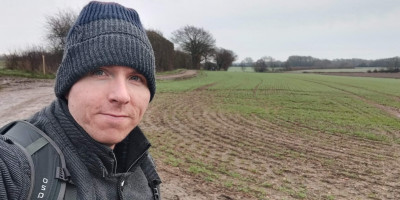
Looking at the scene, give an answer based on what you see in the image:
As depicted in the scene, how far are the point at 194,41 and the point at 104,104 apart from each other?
2939 inches

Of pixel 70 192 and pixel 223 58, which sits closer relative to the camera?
pixel 70 192

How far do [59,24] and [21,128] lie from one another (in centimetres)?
3451

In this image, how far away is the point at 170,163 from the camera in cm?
718

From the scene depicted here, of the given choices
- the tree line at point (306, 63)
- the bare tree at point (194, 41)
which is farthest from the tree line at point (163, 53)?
the tree line at point (306, 63)

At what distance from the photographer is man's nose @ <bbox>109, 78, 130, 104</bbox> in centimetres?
143

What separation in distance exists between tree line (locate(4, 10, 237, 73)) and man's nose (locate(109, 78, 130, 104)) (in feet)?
1.36

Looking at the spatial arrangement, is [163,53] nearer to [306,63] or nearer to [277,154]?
[277,154]

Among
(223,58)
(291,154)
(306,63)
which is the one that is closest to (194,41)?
(223,58)

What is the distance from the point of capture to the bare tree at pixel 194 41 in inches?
2948

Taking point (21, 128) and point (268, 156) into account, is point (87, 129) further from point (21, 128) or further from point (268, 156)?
point (268, 156)

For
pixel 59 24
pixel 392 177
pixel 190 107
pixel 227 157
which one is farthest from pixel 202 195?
pixel 59 24

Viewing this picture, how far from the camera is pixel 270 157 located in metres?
8.02

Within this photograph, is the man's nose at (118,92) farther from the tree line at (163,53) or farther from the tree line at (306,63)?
the tree line at (306,63)

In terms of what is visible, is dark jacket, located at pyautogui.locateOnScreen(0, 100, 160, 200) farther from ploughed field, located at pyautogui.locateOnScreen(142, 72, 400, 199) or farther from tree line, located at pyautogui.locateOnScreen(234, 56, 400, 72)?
tree line, located at pyautogui.locateOnScreen(234, 56, 400, 72)
